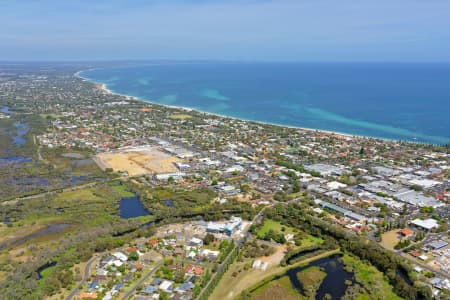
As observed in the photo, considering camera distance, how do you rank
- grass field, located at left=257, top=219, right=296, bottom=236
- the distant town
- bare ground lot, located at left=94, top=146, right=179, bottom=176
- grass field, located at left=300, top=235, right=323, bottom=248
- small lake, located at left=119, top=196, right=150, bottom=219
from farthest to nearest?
bare ground lot, located at left=94, top=146, right=179, bottom=176
small lake, located at left=119, top=196, right=150, bottom=219
grass field, located at left=257, top=219, right=296, bottom=236
grass field, located at left=300, top=235, right=323, bottom=248
the distant town

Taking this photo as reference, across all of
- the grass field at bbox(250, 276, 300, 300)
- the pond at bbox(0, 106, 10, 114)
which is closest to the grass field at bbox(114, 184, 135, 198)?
the grass field at bbox(250, 276, 300, 300)

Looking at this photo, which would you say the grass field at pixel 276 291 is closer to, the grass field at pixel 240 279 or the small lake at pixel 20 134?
the grass field at pixel 240 279

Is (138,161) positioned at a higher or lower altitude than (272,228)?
higher

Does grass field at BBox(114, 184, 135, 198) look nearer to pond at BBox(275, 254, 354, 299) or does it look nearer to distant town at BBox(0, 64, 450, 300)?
distant town at BBox(0, 64, 450, 300)

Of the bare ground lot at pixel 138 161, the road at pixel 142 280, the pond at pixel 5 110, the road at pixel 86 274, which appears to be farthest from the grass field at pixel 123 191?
the pond at pixel 5 110

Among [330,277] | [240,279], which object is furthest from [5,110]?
[330,277]

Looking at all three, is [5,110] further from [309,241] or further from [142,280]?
[309,241]
